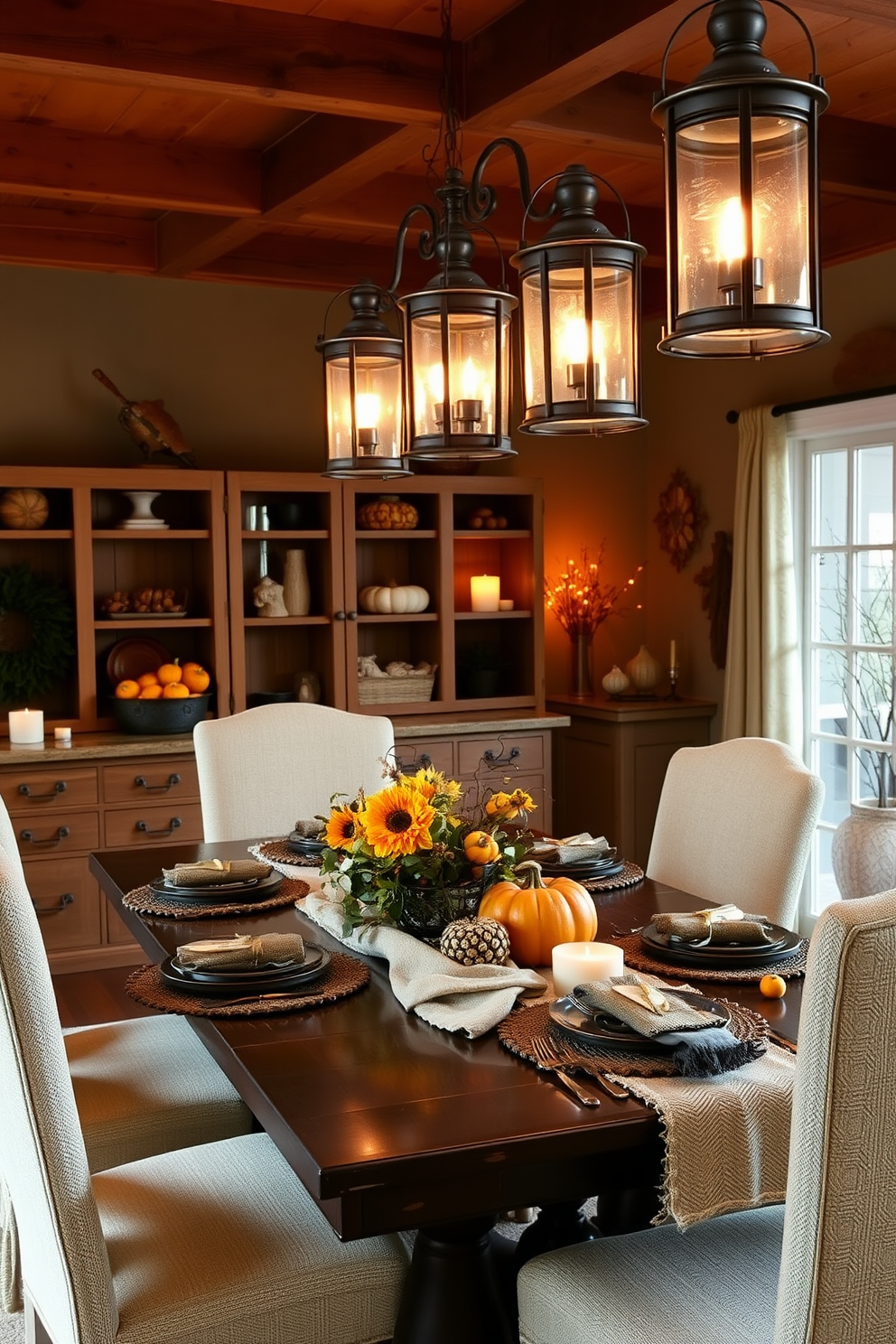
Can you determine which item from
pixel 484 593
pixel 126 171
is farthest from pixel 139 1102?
pixel 484 593

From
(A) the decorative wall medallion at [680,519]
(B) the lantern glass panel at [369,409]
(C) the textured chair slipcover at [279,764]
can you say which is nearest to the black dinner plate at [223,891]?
(C) the textured chair slipcover at [279,764]

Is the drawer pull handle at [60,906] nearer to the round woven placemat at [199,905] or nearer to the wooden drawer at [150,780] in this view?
the wooden drawer at [150,780]

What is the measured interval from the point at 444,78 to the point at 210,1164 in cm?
256

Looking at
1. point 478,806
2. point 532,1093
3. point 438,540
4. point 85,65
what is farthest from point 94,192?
point 532,1093

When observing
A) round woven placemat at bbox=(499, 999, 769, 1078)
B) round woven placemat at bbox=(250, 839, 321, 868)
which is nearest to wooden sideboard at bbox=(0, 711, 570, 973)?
round woven placemat at bbox=(250, 839, 321, 868)

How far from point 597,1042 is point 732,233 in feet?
3.26

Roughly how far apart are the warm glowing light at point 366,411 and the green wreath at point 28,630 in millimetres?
2683

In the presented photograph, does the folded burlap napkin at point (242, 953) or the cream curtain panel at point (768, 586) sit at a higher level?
the cream curtain panel at point (768, 586)

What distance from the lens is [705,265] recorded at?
4.99 ft

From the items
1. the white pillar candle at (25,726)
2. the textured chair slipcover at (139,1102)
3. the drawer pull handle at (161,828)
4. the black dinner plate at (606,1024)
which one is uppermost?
the white pillar candle at (25,726)

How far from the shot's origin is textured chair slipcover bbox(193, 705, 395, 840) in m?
3.38

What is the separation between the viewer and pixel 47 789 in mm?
4527

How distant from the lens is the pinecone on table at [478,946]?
206cm

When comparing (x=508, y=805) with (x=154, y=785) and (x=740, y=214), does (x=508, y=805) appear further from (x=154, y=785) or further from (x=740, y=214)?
(x=154, y=785)
